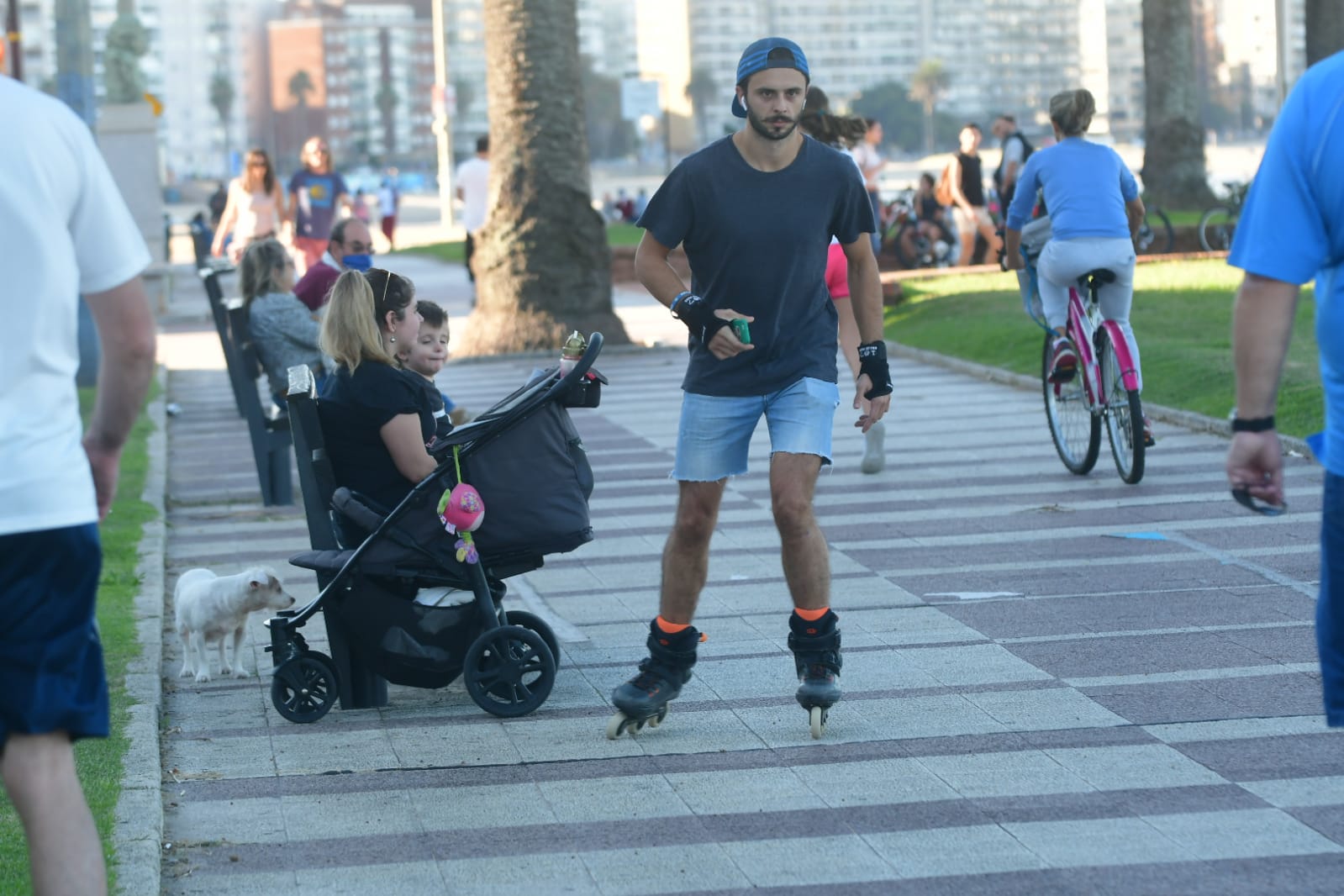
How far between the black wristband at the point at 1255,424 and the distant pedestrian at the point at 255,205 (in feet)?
49.4

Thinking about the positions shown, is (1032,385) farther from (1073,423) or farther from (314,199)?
(314,199)

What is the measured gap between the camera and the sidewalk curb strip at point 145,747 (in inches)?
178

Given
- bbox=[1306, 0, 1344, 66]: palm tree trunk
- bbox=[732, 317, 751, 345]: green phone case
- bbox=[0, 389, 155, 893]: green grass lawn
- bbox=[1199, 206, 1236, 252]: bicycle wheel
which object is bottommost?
bbox=[0, 389, 155, 893]: green grass lawn

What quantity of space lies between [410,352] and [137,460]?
20.8 feet

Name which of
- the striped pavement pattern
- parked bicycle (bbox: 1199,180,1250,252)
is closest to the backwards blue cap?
the striped pavement pattern

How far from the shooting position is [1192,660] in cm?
641

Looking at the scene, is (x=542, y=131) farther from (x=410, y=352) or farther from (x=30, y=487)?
(x=30, y=487)

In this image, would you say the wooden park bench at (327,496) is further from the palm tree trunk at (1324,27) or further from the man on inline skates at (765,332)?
the palm tree trunk at (1324,27)

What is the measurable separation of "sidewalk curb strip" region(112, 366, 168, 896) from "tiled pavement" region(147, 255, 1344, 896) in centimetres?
9

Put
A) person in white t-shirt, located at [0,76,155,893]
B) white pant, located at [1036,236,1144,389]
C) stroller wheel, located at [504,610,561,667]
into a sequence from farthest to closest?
white pant, located at [1036,236,1144,389]
stroller wheel, located at [504,610,561,667]
person in white t-shirt, located at [0,76,155,893]

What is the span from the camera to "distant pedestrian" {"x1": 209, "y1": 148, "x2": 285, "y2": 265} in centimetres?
1806

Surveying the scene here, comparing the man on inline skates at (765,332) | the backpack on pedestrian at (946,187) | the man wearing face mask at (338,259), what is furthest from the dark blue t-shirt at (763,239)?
the backpack on pedestrian at (946,187)

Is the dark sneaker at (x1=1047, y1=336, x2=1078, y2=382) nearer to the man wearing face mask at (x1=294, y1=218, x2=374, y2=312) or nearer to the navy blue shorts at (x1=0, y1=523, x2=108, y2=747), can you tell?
the man wearing face mask at (x1=294, y1=218, x2=374, y2=312)

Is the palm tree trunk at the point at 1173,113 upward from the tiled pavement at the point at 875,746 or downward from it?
upward
